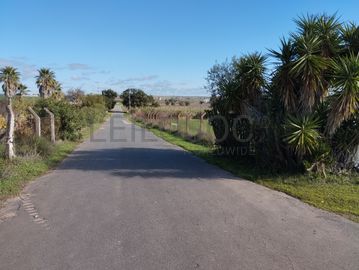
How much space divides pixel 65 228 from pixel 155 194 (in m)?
2.80

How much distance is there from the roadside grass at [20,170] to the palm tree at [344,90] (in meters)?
7.72

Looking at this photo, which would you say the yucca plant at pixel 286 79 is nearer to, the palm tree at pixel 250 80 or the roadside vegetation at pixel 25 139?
the palm tree at pixel 250 80

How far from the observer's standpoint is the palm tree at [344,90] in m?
9.88

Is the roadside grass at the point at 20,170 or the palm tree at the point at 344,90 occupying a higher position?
the palm tree at the point at 344,90

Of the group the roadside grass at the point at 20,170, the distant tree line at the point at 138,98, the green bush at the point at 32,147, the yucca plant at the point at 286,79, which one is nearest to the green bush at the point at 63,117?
the green bush at the point at 32,147

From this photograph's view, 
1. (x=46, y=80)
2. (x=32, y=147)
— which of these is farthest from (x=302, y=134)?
(x=46, y=80)

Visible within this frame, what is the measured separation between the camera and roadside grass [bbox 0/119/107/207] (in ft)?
30.4

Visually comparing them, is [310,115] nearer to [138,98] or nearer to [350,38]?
[350,38]

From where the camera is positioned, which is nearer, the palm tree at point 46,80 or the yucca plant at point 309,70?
the yucca plant at point 309,70

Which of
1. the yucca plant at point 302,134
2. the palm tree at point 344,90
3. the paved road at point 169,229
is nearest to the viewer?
the paved road at point 169,229

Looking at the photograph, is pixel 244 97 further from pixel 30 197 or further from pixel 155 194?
pixel 30 197

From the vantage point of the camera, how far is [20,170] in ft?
37.7

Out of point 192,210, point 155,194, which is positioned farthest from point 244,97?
point 192,210

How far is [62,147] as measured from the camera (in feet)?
62.0
